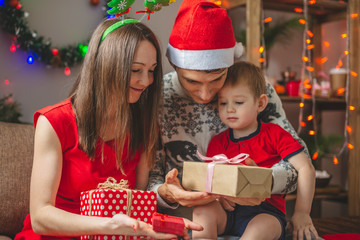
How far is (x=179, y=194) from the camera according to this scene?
141 centimetres

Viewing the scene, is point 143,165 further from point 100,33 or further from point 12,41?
point 12,41

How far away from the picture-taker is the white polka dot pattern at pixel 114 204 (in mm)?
1290

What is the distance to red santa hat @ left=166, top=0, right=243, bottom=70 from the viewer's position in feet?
5.21

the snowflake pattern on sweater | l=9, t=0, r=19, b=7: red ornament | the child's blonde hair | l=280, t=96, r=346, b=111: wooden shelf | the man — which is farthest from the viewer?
l=280, t=96, r=346, b=111: wooden shelf

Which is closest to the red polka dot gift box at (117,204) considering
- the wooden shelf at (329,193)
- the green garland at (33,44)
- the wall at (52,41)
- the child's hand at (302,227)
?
the child's hand at (302,227)

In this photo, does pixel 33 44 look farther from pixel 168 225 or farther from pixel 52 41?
pixel 168 225

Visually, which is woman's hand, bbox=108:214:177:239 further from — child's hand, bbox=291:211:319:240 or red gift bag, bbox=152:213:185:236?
child's hand, bbox=291:211:319:240

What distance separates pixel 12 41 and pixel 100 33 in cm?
112

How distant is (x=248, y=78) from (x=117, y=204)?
2.38 feet

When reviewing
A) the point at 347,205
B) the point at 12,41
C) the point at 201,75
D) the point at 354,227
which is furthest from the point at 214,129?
the point at 347,205

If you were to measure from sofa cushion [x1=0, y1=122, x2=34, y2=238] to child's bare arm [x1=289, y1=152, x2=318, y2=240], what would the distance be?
1.02 m

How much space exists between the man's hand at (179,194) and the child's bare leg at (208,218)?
0.15 ft

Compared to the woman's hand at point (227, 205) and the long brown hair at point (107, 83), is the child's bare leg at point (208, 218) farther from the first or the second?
the long brown hair at point (107, 83)

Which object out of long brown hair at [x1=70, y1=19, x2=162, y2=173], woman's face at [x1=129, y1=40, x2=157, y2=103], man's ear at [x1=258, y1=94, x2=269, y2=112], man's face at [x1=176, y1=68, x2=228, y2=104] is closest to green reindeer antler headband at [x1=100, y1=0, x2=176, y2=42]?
long brown hair at [x1=70, y1=19, x2=162, y2=173]
